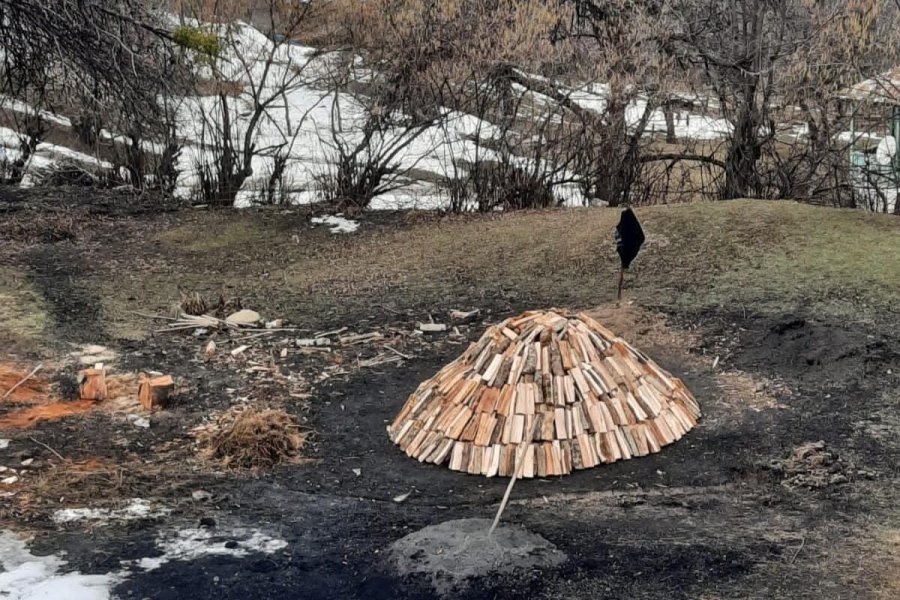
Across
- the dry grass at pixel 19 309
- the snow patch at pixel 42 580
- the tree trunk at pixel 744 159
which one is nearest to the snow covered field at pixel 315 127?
the tree trunk at pixel 744 159

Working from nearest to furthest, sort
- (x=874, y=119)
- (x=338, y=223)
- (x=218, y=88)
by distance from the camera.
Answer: (x=874, y=119) < (x=338, y=223) < (x=218, y=88)

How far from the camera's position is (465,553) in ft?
13.3

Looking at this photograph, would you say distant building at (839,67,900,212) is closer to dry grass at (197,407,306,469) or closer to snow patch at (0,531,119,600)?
dry grass at (197,407,306,469)

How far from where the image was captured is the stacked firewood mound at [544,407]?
5074 mm

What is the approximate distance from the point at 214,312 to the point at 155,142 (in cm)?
569

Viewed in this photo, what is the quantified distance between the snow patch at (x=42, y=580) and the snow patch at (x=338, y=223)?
716 cm

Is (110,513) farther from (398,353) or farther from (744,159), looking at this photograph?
(744,159)

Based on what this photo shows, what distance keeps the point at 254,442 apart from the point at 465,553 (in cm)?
176

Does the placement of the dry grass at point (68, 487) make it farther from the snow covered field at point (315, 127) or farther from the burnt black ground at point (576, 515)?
the snow covered field at point (315, 127)

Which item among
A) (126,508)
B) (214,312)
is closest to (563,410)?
(126,508)

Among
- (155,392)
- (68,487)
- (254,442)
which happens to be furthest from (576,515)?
(155,392)

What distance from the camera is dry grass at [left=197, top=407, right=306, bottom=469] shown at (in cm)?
530

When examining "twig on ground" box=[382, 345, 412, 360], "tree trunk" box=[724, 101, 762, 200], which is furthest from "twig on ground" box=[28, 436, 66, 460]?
"tree trunk" box=[724, 101, 762, 200]

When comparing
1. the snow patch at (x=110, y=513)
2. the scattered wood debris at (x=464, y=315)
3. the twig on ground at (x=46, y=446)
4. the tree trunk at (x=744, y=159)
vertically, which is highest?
the tree trunk at (x=744, y=159)
